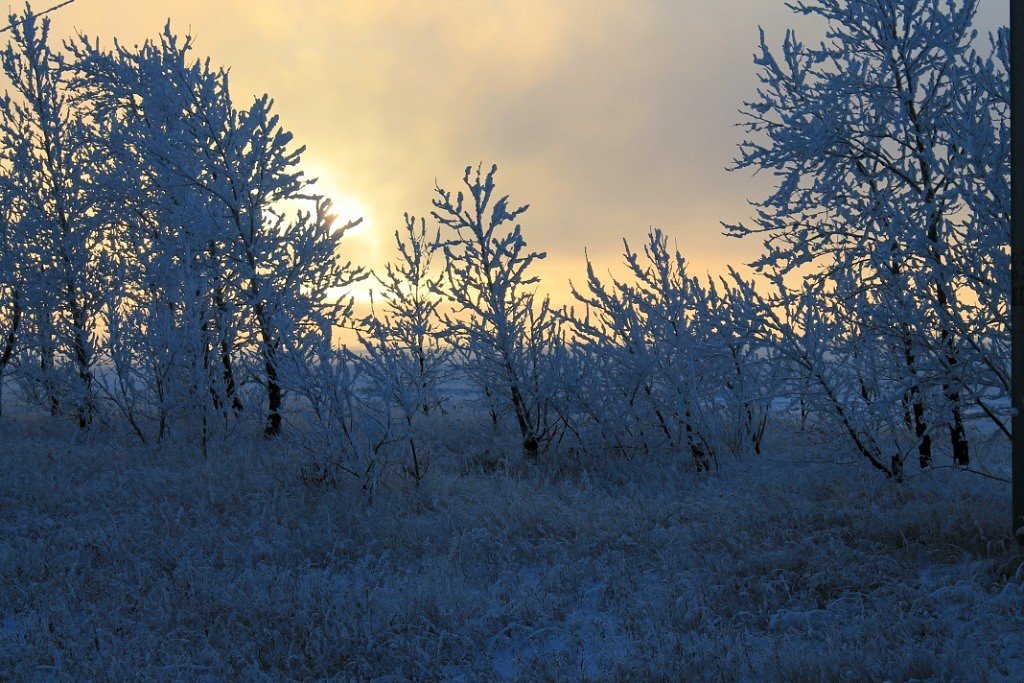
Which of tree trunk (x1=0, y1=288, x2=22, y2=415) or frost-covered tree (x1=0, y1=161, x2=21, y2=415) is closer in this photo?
frost-covered tree (x1=0, y1=161, x2=21, y2=415)

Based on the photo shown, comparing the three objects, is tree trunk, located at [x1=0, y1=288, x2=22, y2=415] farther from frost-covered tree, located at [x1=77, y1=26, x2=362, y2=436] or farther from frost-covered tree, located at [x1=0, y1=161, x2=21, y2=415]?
frost-covered tree, located at [x1=77, y1=26, x2=362, y2=436]

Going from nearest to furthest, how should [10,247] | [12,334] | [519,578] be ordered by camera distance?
[519,578] < [10,247] < [12,334]

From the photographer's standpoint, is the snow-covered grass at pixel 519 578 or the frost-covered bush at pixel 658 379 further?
the frost-covered bush at pixel 658 379

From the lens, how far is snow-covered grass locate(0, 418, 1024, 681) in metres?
4.86

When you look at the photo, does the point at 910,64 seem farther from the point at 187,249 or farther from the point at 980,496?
the point at 187,249

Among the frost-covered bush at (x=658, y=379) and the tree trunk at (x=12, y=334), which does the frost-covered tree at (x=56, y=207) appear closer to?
the tree trunk at (x=12, y=334)

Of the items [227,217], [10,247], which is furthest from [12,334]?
[227,217]

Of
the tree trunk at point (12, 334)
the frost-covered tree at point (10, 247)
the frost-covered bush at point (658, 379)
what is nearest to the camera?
the frost-covered bush at point (658, 379)

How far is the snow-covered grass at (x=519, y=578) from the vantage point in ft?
15.9

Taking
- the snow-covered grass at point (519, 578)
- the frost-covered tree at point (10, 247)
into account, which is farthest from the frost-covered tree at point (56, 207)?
the snow-covered grass at point (519, 578)

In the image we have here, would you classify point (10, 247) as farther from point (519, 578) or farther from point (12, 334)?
point (519, 578)

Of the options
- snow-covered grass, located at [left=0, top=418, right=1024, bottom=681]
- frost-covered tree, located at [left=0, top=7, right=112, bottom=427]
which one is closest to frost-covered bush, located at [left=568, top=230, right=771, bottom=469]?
snow-covered grass, located at [left=0, top=418, right=1024, bottom=681]

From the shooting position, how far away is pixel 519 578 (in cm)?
637

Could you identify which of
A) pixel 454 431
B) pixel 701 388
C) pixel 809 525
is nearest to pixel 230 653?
pixel 809 525
